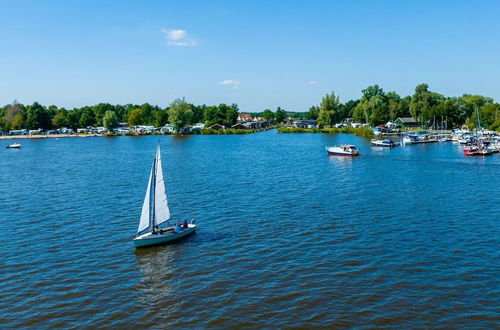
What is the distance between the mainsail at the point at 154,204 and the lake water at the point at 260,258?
249cm

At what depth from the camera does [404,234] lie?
43594 millimetres

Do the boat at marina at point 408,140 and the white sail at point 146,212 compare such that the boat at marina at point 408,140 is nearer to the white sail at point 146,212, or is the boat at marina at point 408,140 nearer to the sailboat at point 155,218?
the sailboat at point 155,218

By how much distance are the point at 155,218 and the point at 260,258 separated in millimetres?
11198

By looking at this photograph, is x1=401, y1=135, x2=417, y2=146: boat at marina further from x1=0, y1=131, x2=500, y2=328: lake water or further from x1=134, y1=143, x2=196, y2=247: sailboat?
x1=134, y1=143, x2=196, y2=247: sailboat

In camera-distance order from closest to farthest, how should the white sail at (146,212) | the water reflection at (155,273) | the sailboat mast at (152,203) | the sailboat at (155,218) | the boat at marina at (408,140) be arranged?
the water reflection at (155,273)
the sailboat at (155,218)
the white sail at (146,212)
the sailboat mast at (152,203)
the boat at marina at (408,140)

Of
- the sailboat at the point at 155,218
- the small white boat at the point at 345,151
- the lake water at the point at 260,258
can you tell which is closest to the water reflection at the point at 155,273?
the lake water at the point at 260,258

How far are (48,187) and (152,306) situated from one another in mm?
51554

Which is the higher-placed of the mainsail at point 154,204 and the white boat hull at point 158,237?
the mainsail at point 154,204

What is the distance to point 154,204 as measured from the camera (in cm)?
4144

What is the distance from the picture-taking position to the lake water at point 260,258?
2812cm

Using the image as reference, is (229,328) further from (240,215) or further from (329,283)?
(240,215)

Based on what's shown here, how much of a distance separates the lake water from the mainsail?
249cm

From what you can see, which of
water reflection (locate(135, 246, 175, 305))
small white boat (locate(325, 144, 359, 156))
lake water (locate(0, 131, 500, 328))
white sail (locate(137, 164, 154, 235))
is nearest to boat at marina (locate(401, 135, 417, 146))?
small white boat (locate(325, 144, 359, 156))

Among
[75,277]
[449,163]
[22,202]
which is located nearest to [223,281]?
[75,277]
